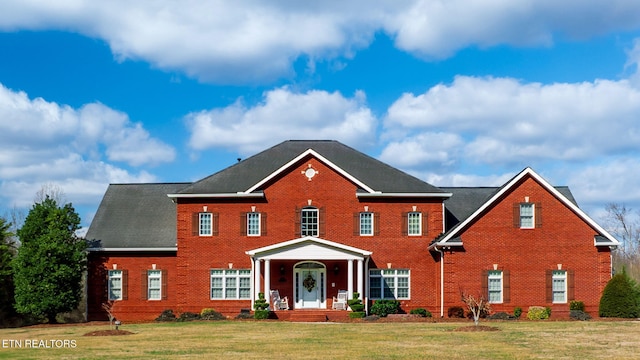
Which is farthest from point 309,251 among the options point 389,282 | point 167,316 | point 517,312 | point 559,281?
point 559,281

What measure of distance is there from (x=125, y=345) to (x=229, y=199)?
1635 centimetres

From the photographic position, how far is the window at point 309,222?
41.4m

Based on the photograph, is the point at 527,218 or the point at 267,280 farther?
the point at 527,218

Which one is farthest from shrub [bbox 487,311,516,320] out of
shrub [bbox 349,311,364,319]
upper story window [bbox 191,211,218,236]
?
upper story window [bbox 191,211,218,236]

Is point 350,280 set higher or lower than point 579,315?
higher

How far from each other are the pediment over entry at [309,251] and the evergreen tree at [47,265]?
8.84m

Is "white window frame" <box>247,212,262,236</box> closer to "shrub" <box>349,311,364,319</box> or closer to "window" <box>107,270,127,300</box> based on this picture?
"shrub" <box>349,311,364,319</box>

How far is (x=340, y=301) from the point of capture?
39844mm

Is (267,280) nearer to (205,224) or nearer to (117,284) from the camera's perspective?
(205,224)

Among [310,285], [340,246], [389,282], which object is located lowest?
[310,285]

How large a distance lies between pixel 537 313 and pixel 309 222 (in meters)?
11.7

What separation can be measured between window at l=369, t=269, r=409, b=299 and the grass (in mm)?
5792

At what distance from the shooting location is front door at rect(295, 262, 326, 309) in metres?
41.0

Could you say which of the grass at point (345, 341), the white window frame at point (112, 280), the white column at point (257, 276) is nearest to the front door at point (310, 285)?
the white column at point (257, 276)
